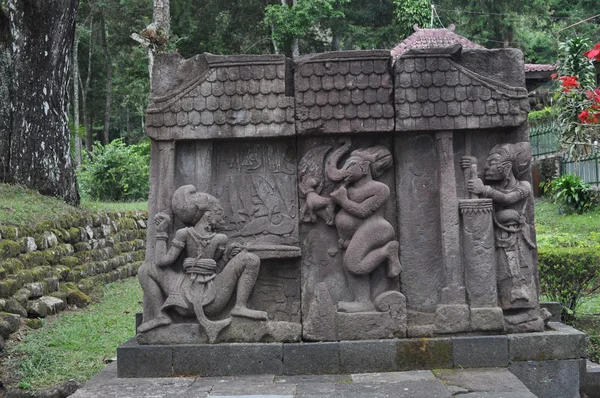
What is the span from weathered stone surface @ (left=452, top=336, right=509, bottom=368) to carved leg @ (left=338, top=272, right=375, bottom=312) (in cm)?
72

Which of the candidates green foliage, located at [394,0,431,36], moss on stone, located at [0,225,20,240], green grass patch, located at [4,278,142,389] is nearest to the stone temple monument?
green grass patch, located at [4,278,142,389]

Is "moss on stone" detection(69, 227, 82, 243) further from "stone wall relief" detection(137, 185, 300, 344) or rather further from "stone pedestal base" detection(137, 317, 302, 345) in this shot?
"stone pedestal base" detection(137, 317, 302, 345)

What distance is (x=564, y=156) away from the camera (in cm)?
1844

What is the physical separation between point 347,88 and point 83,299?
549cm

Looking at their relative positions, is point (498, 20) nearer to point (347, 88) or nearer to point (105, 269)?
point (105, 269)

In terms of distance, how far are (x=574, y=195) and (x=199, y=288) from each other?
454 inches

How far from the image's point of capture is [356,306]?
215 inches

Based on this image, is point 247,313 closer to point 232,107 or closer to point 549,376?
point 232,107

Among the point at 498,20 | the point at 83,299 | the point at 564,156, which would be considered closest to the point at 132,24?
the point at 498,20

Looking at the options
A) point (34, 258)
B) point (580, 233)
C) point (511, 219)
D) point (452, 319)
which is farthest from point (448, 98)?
point (580, 233)

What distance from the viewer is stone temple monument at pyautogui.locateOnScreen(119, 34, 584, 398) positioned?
5395 mm

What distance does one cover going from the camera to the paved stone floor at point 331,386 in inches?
184

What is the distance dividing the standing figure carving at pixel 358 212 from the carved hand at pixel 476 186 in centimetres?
65

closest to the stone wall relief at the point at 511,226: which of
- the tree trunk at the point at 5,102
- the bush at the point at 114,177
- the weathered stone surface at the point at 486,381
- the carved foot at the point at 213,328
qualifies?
the weathered stone surface at the point at 486,381
